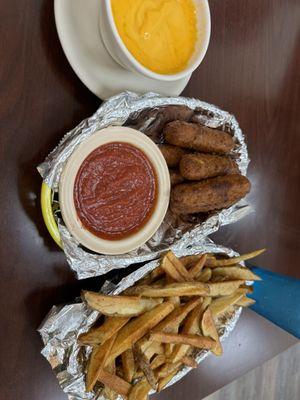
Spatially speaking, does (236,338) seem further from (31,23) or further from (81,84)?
(31,23)

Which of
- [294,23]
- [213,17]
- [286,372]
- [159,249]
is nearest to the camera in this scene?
[159,249]

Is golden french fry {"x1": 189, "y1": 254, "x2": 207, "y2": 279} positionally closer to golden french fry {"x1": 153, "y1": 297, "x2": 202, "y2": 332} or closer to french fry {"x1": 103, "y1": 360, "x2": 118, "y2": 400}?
golden french fry {"x1": 153, "y1": 297, "x2": 202, "y2": 332}

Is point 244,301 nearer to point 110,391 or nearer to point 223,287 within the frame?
point 223,287

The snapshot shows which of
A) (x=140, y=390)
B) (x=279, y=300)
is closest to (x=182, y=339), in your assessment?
(x=140, y=390)

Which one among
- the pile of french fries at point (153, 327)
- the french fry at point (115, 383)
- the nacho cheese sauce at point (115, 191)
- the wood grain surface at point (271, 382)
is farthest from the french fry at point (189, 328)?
the wood grain surface at point (271, 382)

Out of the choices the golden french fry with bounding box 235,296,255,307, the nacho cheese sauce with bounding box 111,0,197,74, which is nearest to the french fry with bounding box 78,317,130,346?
the golden french fry with bounding box 235,296,255,307

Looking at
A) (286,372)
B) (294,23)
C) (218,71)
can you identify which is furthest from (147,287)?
(286,372)

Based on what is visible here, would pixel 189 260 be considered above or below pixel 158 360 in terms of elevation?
above
